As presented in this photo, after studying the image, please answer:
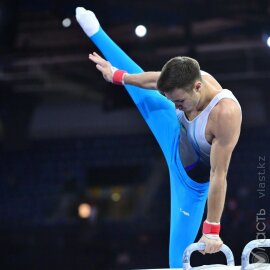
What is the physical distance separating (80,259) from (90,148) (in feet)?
4.98

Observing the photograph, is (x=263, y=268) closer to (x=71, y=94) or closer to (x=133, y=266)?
(x=133, y=266)

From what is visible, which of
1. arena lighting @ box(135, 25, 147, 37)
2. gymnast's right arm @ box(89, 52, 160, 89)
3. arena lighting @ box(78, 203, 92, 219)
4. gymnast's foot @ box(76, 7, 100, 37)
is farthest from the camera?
arena lighting @ box(78, 203, 92, 219)

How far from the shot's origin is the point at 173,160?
364cm

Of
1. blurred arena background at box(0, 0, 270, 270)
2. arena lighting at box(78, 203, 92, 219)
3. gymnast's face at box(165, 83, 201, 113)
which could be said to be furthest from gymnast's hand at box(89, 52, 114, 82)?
arena lighting at box(78, 203, 92, 219)

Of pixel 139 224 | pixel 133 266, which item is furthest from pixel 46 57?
pixel 133 266

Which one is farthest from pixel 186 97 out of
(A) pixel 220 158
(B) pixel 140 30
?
(B) pixel 140 30

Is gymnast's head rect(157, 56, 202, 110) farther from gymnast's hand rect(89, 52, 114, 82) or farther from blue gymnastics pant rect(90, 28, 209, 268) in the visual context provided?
gymnast's hand rect(89, 52, 114, 82)

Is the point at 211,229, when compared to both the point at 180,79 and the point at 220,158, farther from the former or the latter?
the point at 180,79

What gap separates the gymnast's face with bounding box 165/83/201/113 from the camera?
9.83 ft

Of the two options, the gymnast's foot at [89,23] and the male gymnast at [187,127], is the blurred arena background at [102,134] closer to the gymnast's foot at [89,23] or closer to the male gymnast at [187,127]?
the gymnast's foot at [89,23]

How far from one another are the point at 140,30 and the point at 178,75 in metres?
4.08

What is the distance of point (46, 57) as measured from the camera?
24.7ft

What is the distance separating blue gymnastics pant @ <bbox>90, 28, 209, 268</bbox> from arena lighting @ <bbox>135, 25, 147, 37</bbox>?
10.3 feet

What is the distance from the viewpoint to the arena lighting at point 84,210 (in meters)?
7.57
